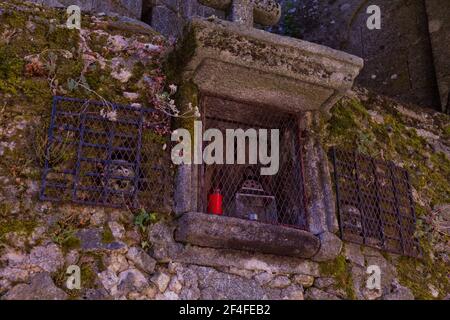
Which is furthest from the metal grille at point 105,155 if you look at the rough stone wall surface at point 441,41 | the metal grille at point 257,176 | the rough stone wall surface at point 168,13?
the rough stone wall surface at point 441,41

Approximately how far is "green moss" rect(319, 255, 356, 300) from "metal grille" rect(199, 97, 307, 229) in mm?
355

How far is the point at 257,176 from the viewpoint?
14.2 feet

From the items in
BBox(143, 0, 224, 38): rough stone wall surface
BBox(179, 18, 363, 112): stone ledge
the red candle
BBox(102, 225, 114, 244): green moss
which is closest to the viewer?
BBox(102, 225, 114, 244): green moss

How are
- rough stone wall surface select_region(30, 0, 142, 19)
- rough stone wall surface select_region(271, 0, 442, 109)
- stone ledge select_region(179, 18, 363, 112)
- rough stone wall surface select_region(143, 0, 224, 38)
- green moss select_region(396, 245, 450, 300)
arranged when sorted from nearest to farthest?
stone ledge select_region(179, 18, 363, 112) → green moss select_region(396, 245, 450, 300) → rough stone wall surface select_region(30, 0, 142, 19) → rough stone wall surface select_region(143, 0, 224, 38) → rough stone wall surface select_region(271, 0, 442, 109)

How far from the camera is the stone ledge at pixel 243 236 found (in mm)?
3293

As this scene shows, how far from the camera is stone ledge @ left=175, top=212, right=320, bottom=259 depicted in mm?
3293

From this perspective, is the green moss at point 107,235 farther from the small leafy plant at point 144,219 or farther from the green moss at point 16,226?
the green moss at point 16,226

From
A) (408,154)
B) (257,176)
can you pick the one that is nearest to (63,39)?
(257,176)

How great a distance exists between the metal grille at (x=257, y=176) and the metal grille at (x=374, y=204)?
0.95ft

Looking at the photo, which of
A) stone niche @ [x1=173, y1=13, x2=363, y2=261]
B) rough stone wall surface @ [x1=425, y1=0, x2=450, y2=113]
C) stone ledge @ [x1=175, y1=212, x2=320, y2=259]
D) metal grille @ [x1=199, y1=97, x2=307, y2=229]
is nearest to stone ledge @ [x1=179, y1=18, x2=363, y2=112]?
stone niche @ [x1=173, y1=13, x2=363, y2=261]

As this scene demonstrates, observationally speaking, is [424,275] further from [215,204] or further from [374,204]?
[215,204]

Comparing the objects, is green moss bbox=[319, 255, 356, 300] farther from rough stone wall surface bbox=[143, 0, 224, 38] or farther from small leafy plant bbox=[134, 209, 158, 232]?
rough stone wall surface bbox=[143, 0, 224, 38]

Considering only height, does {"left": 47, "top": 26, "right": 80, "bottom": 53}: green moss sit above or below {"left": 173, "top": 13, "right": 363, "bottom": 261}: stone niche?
above
